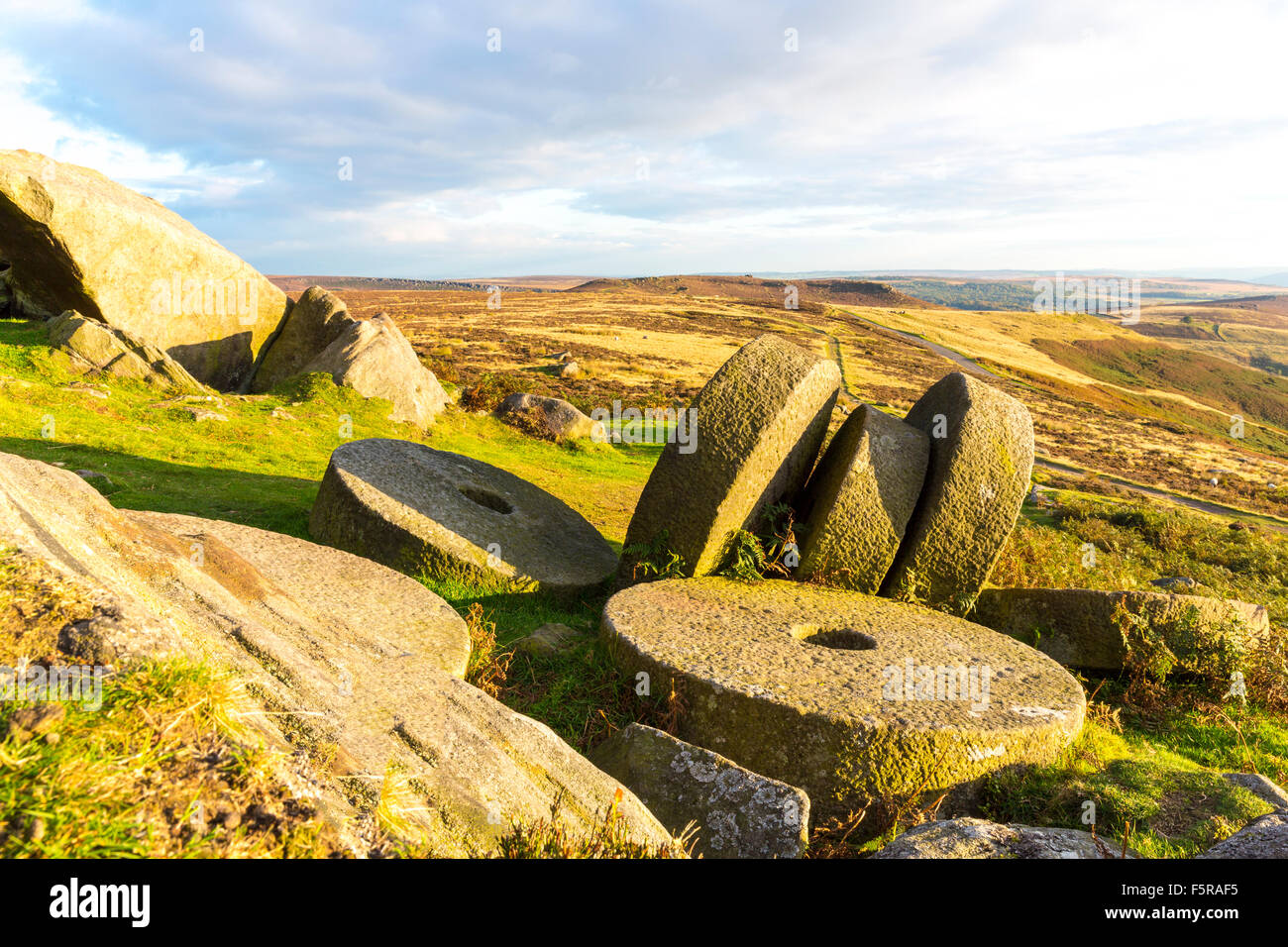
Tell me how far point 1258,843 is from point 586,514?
10118 millimetres

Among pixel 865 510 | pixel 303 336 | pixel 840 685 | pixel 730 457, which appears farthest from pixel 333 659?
pixel 303 336

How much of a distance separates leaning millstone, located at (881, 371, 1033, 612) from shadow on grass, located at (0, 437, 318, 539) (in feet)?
23.3

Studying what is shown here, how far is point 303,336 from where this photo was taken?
17.7 metres

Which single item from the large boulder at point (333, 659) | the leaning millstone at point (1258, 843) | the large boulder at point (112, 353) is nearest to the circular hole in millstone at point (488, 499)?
the large boulder at point (333, 659)

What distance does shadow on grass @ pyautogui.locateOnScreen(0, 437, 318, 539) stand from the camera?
30.1ft

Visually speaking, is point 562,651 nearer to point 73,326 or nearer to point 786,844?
point 786,844

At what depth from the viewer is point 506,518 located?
9516 mm

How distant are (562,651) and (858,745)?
9.48 feet

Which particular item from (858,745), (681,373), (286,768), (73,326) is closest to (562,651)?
(858,745)

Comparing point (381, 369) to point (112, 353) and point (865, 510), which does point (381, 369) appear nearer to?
point (112, 353)

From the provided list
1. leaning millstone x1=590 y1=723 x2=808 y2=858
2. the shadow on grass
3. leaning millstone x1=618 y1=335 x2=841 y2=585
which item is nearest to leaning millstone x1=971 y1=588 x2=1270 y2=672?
leaning millstone x1=618 y1=335 x2=841 y2=585

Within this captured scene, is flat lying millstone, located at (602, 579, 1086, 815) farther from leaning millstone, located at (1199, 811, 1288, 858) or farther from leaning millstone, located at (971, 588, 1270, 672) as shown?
leaning millstone, located at (1199, 811, 1288, 858)

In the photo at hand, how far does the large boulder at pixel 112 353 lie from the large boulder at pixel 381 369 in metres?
2.67

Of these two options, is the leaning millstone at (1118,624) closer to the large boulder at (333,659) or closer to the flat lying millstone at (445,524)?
the flat lying millstone at (445,524)
